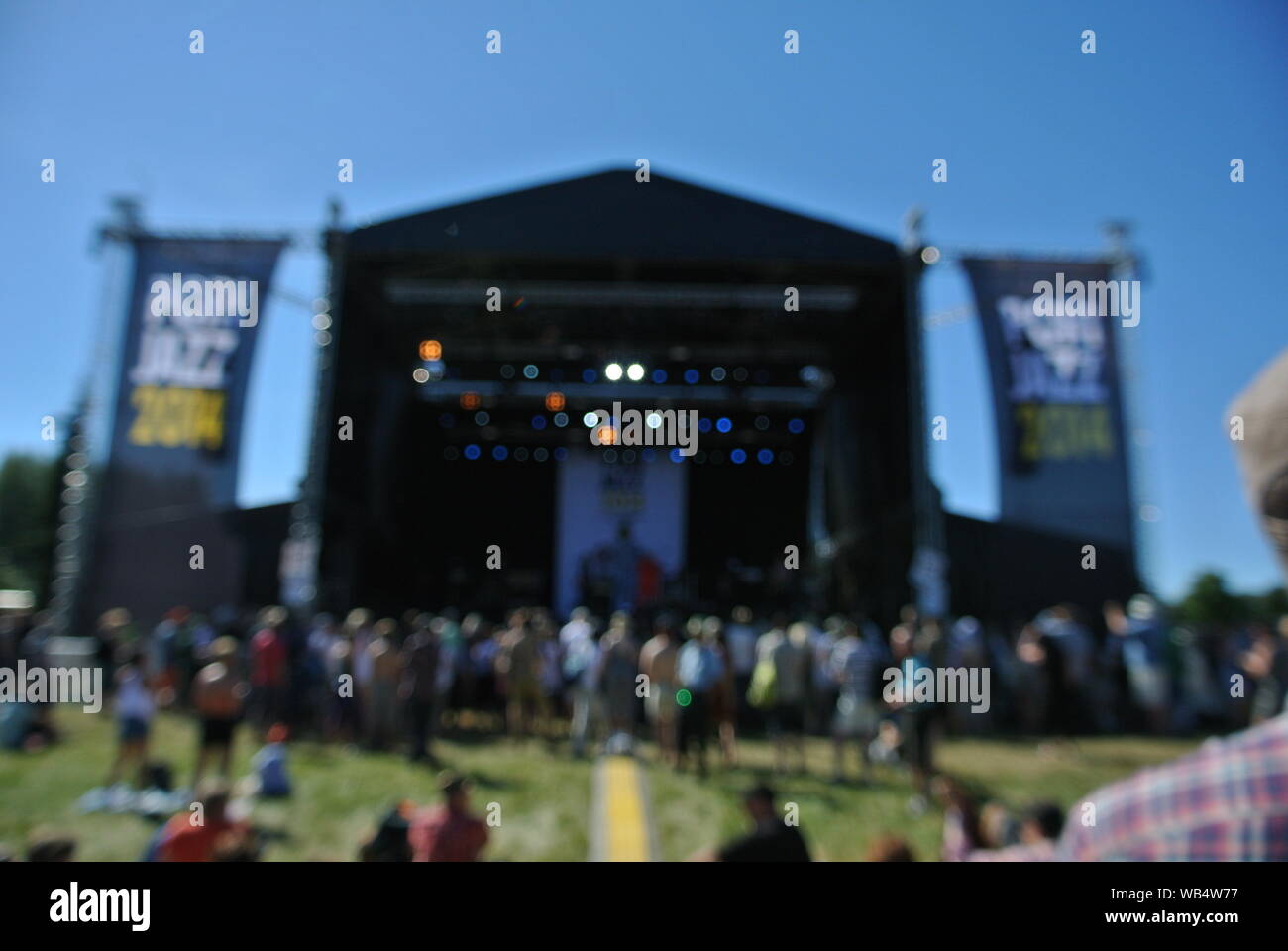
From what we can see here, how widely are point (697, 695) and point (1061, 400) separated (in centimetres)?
602

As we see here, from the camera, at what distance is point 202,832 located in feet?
13.1

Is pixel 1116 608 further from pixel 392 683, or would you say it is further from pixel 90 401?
pixel 90 401

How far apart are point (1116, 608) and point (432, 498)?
14.0m

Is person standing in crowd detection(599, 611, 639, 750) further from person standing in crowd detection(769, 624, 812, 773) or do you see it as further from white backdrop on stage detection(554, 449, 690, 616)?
white backdrop on stage detection(554, 449, 690, 616)

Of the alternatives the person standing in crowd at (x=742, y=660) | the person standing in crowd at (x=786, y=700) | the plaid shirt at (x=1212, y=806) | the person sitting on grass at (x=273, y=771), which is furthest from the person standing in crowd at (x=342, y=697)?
the plaid shirt at (x=1212, y=806)

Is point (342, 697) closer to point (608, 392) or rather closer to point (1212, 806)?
point (608, 392)

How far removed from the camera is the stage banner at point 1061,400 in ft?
30.5

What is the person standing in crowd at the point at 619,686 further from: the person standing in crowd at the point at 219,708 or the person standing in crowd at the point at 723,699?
the person standing in crowd at the point at 219,708

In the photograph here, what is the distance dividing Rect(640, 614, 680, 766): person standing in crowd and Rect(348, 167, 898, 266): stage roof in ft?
17.9

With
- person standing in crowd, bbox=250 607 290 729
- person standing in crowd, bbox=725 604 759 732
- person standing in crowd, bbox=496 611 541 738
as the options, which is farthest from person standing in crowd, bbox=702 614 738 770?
person standing in crowd, bbox=250 607 290 729

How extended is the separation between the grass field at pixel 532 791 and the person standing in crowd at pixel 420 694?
26 centimetres

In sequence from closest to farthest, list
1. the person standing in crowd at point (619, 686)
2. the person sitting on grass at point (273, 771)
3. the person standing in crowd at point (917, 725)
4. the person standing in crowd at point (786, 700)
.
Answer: the person sitting on grass at point (273, 771) → the person standing in crowd at point (917, 725) → the person standing in crowd at point (786, 700) → the person standing in crowd at point (619, 686)

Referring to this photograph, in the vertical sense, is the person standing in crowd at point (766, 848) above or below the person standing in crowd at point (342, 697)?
above

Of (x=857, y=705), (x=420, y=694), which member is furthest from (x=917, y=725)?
(x=420, y=694)
